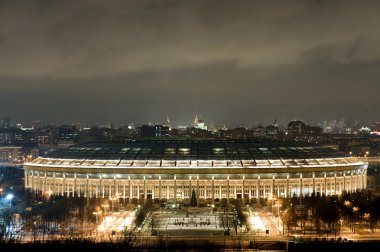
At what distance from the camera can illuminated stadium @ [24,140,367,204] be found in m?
95.8

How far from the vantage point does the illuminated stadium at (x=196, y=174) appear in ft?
314

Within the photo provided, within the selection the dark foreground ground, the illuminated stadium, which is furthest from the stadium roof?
the dark foreground ground

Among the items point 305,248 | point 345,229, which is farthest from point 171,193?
point 305,248

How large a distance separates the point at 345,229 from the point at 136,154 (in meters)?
41.1

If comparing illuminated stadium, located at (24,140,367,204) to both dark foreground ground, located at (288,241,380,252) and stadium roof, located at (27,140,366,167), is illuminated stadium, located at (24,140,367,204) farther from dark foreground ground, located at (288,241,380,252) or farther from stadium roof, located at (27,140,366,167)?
dark foreground ground, located at (288,241,380,252)

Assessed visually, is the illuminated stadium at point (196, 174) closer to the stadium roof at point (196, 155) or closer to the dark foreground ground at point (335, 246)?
the stadium roof at point (196, 155)

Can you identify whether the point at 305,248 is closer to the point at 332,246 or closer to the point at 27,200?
the point at 332,246

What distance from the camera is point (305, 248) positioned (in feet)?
188

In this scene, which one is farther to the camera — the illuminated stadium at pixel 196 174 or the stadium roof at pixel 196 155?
the stadium roof at pixel 196 155

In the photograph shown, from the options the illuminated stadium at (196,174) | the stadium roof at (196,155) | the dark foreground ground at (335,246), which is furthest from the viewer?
the stadium roof at (196,155)

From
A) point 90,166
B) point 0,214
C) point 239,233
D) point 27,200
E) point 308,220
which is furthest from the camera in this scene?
point 90,166

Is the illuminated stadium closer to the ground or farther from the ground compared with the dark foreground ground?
farther from the ground

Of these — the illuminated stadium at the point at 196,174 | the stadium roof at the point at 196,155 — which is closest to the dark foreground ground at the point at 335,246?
the illuminated stadium at the point at 196,174

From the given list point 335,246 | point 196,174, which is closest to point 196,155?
point 196,174
